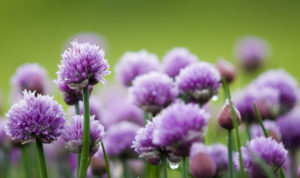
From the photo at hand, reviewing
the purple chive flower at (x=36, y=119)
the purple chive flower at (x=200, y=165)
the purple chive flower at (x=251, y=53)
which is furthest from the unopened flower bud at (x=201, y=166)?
the purple chive flower at (x=251, y=53)

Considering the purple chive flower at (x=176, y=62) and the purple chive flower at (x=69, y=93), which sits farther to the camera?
the purple chive flower at (x=176, y=62)

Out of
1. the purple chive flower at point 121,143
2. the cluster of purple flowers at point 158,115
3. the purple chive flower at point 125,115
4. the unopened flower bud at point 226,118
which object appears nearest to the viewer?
the cluster of purple flowers at point 158,115

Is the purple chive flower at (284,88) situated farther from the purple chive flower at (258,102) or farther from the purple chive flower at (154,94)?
the purple chive flower at (154,94)

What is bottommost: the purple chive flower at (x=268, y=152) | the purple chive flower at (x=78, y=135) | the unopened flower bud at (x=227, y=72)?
→ the purple chive flower at (x=268, y=152)

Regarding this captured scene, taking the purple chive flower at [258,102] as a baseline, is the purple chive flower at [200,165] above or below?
below

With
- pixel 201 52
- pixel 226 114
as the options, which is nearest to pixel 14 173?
pixel 226 114

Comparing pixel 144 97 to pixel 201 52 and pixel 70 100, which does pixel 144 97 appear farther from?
pixel 201 52
